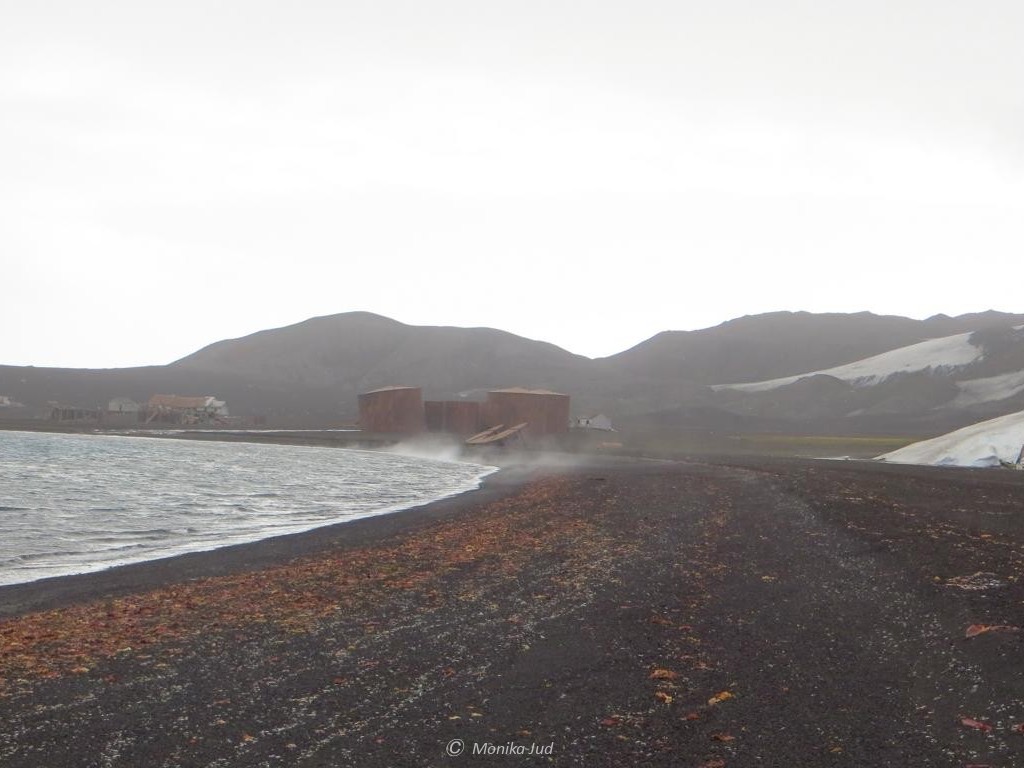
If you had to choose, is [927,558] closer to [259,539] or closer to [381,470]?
[259,539]

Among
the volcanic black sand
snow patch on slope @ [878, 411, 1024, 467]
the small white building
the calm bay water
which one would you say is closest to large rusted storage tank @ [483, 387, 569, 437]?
the calm bay water

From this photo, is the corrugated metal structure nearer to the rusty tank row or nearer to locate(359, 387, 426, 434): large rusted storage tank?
the rusty tank row

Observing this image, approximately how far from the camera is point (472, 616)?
13.7 metres

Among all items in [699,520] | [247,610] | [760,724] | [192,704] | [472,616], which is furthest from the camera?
[699,520]

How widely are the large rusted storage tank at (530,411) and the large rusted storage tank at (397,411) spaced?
11.2 metres

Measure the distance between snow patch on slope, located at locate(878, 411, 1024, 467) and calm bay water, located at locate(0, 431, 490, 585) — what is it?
25571 mm

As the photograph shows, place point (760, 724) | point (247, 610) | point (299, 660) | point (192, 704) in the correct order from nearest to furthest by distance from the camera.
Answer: point (760, 724)
point (192, 704)
point (299, 660)
point (247, 610)

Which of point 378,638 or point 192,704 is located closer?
point 192,704

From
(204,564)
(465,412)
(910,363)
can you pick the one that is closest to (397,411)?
(465,412)

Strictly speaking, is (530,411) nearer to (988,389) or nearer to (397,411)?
(397,411)

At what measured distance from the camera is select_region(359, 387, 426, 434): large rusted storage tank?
95250mm

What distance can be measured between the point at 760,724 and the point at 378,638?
5.46 meters

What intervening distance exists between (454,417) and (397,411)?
268 inches

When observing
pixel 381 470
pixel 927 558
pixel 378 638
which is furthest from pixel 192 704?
pixel 381 470
